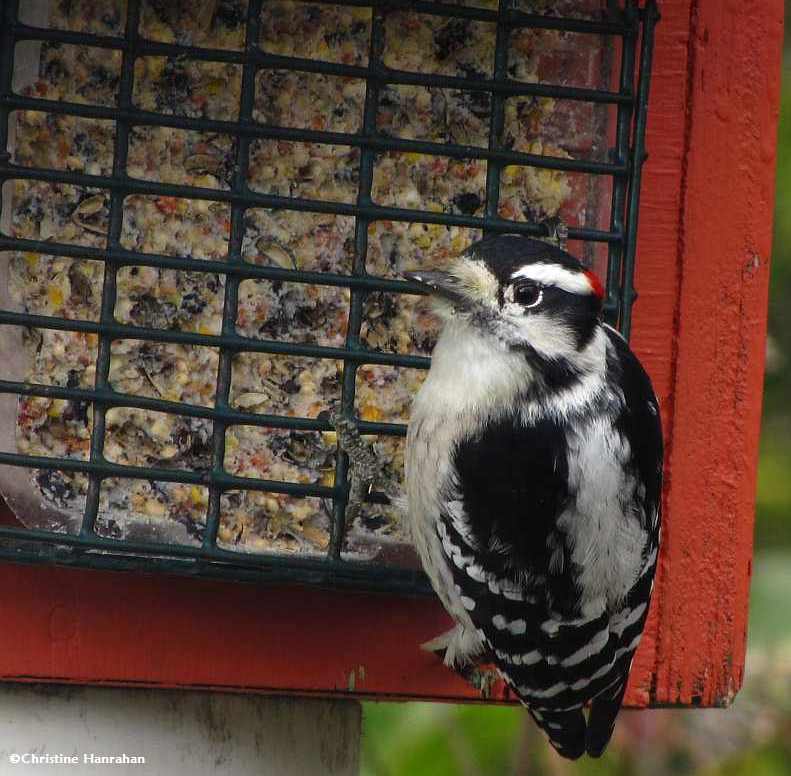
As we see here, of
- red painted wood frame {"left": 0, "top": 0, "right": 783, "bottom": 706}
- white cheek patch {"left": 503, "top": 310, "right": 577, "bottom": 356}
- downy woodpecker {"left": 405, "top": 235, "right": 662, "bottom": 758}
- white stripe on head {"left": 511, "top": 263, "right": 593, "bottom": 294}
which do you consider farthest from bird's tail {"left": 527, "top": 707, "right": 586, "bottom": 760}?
white stripe on head {"left": 511, "top": 263, "right": 593, "bottom": 294}

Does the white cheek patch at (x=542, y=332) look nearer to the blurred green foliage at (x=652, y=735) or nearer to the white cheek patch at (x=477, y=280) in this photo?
the white cheek patch at (x=477, y=280)

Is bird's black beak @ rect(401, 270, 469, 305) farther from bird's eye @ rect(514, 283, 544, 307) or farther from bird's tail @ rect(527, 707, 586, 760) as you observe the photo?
bird's tail @ rect(527, 707, 586, 760)

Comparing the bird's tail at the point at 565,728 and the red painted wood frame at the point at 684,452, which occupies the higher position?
the red painted wood frame at the point at 684,452

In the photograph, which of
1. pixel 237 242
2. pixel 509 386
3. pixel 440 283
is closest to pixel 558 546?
pixel 509 386

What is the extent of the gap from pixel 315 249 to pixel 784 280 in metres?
2.34

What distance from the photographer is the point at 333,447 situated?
118 inches

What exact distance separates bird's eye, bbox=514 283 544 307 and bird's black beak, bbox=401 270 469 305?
0.09 m

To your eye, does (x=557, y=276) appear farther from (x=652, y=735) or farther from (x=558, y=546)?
(x=652, y=735)

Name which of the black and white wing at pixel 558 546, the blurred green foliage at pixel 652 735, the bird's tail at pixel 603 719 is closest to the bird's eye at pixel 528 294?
the black and white wing at pixel 558 546

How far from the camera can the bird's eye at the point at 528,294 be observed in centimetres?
271

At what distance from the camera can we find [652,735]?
141 inches

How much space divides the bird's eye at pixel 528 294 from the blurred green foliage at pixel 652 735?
103 centimetres

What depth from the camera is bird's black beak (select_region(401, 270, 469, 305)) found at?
269 centimetres

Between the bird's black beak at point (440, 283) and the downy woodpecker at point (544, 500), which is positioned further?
the downy woodpecker at point (544, 500)
